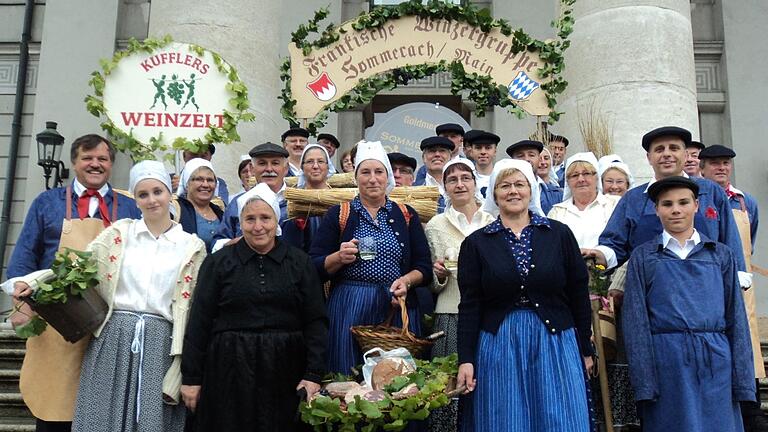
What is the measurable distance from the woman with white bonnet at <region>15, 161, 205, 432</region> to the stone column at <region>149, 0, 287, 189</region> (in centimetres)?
362

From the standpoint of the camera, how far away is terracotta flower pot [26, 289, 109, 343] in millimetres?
4195

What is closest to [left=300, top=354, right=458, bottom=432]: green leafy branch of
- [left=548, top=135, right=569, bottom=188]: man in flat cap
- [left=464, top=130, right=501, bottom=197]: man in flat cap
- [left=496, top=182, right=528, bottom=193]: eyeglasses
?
[left=496, top=182, right=528, bottom=193]: eyeglasses

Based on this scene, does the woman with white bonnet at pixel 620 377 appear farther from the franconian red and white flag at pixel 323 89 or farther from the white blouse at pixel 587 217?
the franconian red and white flag at pixel 323 89

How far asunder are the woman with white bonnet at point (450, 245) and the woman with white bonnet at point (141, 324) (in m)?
1.47

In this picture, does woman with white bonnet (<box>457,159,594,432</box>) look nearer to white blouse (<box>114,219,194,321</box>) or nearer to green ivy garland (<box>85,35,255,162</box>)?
white blouse (<box>114,219,194,321</box>)

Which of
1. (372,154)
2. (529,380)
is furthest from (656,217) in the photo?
(372,154)

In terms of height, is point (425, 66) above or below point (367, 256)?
above

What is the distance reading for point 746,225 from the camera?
18.6 ft

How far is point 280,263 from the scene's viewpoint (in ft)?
14.3

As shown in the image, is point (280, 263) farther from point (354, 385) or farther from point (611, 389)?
point (611, 389)

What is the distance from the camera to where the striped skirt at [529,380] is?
12.8ft

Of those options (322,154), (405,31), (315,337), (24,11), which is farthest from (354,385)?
(24,11)

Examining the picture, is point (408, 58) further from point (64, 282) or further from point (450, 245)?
point (64, 282)

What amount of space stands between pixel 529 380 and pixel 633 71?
4.90 m
